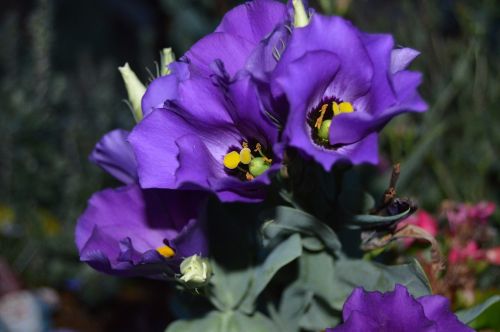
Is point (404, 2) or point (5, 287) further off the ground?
point (404, 2)

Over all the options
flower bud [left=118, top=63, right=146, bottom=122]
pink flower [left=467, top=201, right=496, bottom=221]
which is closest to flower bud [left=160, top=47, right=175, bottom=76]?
flower bud [left=118, top=63, right=146, bottom=122]

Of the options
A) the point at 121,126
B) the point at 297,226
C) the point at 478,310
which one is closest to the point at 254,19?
the point at 297,226

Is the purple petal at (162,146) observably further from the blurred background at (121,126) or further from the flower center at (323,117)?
the blurred background at (121,126)

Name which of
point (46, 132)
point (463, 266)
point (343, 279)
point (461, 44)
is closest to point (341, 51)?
point (343, 279)

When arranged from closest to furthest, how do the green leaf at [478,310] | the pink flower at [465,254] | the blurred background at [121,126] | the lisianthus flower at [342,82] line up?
the lisianthus flower at [342,82] < the green leaf at [478,310] < the pink flower at [465,254] < the blurred background at [121,126]

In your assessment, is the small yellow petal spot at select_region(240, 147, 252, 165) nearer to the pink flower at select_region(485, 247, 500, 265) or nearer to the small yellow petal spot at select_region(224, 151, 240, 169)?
the small yellow petal spot at select_region(224, 151, 240, 169)

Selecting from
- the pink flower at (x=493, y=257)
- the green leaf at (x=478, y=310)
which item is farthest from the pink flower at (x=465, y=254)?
the green leaf at (x=478, y=310)

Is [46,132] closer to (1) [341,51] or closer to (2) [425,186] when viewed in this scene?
(2) [425,186]
